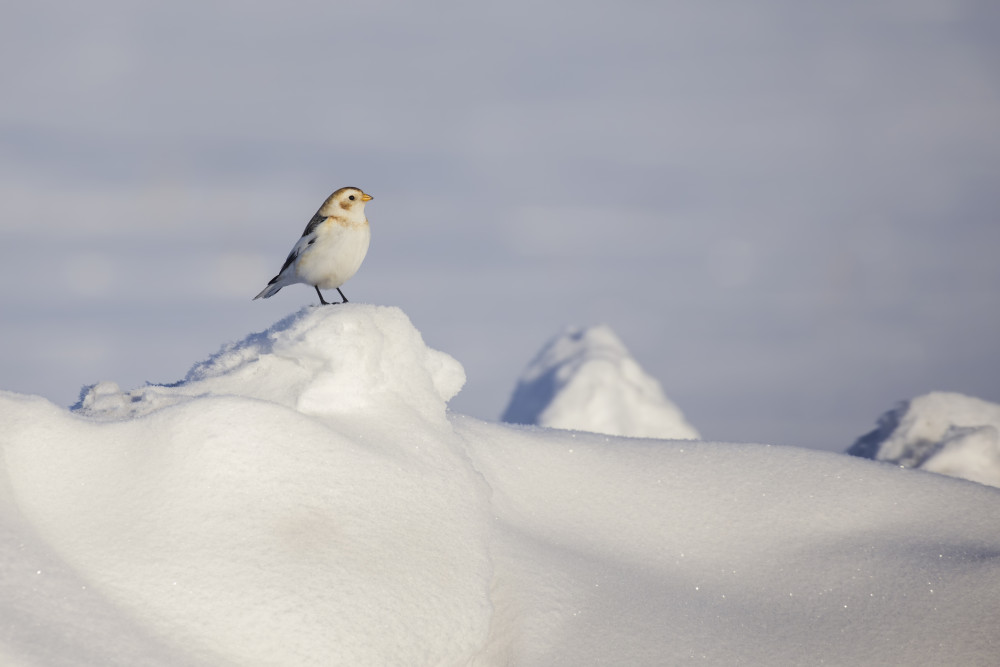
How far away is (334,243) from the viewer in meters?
6.72

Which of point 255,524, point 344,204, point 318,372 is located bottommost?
point 255,524

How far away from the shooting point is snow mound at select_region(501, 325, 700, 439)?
20.8m

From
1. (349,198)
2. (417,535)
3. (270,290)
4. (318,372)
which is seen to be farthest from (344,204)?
(417,535)

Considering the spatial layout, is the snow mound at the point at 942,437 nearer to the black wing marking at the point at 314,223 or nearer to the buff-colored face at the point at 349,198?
the buff-colored face at the point at 349,198

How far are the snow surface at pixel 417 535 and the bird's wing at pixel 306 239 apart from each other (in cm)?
116

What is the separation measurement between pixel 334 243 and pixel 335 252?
0.23 feet

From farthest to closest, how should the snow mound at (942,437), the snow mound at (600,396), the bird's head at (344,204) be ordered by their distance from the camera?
the snow mound at (600,396), the snow mound at (942,437), the bird's head at (344,204)

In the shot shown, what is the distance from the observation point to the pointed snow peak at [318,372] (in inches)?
209

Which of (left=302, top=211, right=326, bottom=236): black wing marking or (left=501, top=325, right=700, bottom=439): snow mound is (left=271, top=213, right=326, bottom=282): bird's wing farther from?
(left=501, top=325, right=700, bottom=439): snow mound

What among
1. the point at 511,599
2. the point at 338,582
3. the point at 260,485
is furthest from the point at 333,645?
the point at 511,599

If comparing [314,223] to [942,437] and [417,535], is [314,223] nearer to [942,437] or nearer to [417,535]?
[417,535]

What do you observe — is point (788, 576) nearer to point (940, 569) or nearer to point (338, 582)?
point (940, 569)

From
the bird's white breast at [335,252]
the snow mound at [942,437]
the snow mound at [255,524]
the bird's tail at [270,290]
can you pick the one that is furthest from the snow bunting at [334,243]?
the snow mound at [942,437]

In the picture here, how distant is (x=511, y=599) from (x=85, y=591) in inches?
84.6
